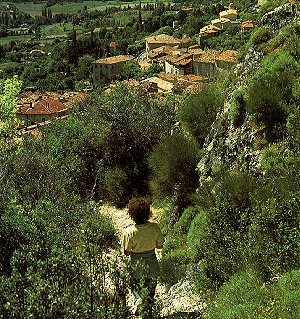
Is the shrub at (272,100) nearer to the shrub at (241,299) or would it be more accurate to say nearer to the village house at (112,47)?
the shrub at (241,299)

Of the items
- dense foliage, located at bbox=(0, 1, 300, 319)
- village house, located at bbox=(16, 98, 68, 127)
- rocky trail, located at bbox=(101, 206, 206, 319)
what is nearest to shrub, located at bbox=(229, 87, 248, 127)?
dense foliage, located at bbox=(0, 1, 300, 319)

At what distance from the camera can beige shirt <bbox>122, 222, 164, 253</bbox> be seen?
674 cm

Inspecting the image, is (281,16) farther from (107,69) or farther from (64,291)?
(107,69)

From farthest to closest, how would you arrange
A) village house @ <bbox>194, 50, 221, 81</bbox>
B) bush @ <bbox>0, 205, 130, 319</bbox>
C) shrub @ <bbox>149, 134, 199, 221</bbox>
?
village house @ <bbox>194, 50, 221, 81</bbox> < shrub @ <bbox>149, 134, 199, 221</bbox> < bush @ <bbox>0, 205, 130, 319</bbox>

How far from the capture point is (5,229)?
1037cm

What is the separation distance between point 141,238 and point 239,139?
547 centimetres

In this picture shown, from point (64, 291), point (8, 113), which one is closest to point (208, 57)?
point (8, 113)

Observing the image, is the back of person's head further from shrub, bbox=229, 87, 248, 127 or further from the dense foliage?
shrub, bbox=229, 87, 248, 127

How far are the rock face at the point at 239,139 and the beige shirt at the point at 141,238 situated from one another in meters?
3.80

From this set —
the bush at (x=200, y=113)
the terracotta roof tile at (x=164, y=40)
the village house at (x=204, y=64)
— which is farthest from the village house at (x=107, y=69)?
the bush at (x=200, y=113)

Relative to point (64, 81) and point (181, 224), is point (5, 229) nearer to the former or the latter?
point (181, 224)

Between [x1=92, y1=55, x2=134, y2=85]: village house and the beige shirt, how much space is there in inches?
3698

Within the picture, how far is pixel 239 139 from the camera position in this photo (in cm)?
1149

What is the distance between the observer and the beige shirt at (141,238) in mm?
6738
